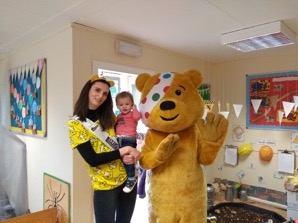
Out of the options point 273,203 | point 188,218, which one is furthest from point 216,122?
point 273,203

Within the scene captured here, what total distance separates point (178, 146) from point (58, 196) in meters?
1.29

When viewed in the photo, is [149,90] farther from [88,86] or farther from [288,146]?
[288,146]

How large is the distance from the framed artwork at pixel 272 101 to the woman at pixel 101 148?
82.3 inches

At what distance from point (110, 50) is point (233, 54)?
1.56m

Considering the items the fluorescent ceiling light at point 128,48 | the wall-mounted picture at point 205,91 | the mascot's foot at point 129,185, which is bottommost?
the mascot's foot at point 129,185

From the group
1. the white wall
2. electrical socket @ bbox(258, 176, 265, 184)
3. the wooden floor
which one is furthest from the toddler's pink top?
electrical socket @ bbox(258, 176, 265, 184)

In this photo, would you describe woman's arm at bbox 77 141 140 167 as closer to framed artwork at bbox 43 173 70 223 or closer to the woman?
the woman

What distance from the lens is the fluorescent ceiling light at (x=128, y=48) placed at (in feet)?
6.57

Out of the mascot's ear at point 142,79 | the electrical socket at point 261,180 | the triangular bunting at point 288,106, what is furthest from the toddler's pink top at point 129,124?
the electrical socket at point 261,180

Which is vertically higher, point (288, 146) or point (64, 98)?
point (64, 98)

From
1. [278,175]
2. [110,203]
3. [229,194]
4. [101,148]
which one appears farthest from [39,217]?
[278,175]

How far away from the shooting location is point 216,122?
1.19m

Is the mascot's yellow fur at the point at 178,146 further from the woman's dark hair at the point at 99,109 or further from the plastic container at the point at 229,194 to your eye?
the plastic container at the point at 229,194

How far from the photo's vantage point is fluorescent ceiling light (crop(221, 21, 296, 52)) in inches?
69.7
